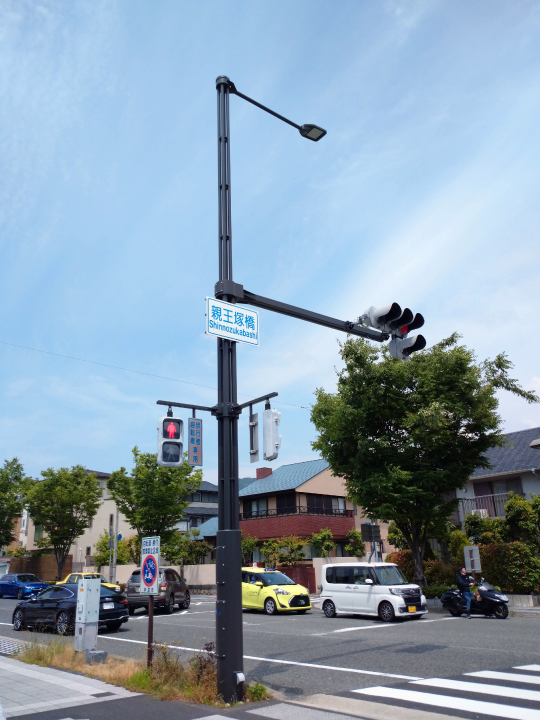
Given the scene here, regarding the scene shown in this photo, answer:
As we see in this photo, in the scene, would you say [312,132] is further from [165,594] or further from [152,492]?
[152,492]

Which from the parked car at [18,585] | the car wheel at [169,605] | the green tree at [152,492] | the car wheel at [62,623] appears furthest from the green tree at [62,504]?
the car wheel at [62,623]

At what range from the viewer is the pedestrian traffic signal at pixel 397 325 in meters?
9.48

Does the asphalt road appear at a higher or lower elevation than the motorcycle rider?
lower

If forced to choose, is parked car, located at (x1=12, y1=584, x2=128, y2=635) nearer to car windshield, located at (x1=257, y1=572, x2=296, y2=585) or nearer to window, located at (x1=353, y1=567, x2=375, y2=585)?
car windshield, located at (x1=257, y1=572, x2=296, y2=585)

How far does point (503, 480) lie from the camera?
104ft

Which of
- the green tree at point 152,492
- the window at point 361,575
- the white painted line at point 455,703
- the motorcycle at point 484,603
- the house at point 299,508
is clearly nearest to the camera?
the white painted line at point 455,703

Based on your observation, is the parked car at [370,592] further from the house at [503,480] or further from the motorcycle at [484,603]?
the house at [503,480]

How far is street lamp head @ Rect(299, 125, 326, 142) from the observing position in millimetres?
10328

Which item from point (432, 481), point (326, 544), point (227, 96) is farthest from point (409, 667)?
point (326, 544)

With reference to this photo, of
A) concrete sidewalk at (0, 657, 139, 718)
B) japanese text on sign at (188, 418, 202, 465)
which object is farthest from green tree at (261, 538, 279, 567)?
japanese text on sign at (188, 418, 202, 465)

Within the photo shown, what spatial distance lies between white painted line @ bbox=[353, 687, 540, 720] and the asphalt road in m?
0.57

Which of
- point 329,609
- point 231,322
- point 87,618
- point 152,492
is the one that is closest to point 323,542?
point 152,492

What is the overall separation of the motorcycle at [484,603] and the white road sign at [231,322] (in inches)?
529

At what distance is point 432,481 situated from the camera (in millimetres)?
22641
